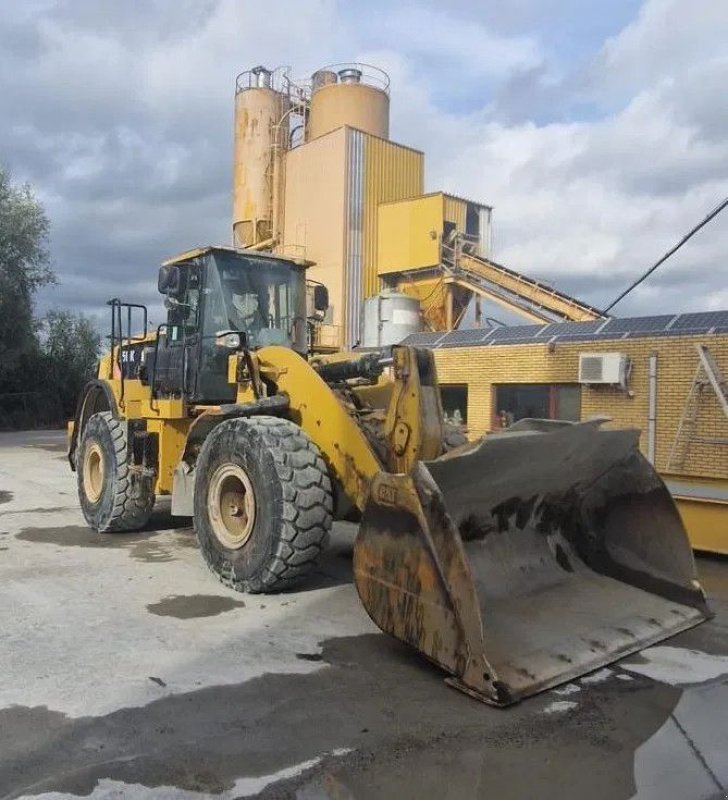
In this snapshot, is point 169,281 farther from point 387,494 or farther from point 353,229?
point 353,229

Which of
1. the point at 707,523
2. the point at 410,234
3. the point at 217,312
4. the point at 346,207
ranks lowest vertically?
the point at 707,523

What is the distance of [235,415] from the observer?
6.38 meters

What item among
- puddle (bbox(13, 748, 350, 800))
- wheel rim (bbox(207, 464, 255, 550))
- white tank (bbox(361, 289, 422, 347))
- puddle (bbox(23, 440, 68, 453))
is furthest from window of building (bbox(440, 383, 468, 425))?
puddle (bbox(13, 748, 350, 800))

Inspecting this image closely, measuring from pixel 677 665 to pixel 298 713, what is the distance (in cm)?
237

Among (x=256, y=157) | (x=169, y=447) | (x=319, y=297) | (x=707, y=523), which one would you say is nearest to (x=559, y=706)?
(x=169, y=447)

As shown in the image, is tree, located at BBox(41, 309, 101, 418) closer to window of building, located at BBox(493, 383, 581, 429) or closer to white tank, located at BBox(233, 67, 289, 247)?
white tank, located at BBox(233, 67, 289, 247)

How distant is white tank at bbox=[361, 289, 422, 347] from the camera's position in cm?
2270

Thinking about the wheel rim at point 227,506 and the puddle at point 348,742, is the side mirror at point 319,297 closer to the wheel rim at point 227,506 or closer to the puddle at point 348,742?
the wheel rim at point 227,506

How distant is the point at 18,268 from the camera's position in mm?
28875

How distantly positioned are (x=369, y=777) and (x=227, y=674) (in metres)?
1.38

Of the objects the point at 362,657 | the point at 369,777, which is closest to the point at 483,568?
the point at 362,657

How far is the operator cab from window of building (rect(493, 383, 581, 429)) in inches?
251

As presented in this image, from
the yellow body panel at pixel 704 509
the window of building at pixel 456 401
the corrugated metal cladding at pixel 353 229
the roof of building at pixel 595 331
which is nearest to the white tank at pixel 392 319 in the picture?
the corrugated metal cladding at pixel 353 229

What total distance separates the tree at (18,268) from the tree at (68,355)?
9.81 feet
